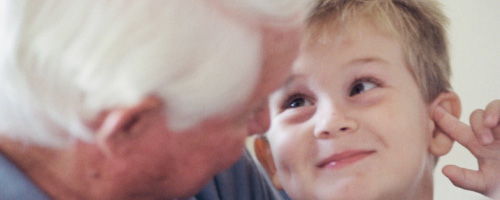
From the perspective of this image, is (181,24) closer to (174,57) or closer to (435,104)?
(174,57)

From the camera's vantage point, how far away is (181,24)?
0.54 m

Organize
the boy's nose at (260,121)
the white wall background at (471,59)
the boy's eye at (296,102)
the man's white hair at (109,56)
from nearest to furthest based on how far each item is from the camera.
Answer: the man's white hair at (109,56) < the boy's nose at (260,121) < the boy's eye at (296,102) < the white wall background at (471,59)

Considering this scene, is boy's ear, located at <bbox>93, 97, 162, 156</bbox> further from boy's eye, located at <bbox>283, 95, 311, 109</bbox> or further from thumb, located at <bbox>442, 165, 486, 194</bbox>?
thumb, located at <bbox>442, 165, 486, 194</bbox>

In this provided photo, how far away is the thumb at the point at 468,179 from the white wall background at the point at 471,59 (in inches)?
27.7

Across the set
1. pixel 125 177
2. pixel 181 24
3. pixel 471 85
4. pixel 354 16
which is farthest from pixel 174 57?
pixel 471 85

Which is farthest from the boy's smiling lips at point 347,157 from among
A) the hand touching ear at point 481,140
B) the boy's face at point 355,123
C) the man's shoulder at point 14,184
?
the man's shoulder at point 14,184

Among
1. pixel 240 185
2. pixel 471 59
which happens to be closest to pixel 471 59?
pixel 471 59

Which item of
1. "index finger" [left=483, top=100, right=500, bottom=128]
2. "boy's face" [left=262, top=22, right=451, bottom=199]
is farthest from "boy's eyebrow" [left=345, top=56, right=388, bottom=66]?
"index finger" [left=483, top=100, right=500, bottom=128]

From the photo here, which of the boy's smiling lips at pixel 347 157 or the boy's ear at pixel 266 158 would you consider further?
the boy's ear at pixel 266 158

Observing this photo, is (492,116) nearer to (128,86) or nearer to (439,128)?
(439,128)

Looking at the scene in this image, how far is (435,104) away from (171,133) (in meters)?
0.62

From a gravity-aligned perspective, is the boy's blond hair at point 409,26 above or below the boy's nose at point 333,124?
above

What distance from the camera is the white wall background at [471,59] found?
1.74 metres

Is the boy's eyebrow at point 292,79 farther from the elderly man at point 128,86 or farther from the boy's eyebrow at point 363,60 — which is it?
the elderly man at point 128,86
